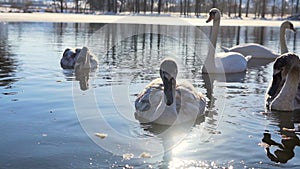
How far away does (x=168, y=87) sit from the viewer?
22.1 ft

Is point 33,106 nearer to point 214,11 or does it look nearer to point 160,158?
point 160,158

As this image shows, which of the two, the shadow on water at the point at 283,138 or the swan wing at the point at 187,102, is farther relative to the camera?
the swan wing at the point at 187,102

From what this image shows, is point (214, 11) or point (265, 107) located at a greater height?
point (214, 11)

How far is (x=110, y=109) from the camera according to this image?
8023 millimetres

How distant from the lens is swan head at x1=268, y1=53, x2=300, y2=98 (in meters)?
8.19

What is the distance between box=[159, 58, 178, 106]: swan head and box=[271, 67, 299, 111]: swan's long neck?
2.20 m

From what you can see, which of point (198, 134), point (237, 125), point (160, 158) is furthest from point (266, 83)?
point (160, 158)

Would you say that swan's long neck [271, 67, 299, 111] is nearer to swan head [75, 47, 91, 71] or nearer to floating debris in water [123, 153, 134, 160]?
floating debris in water [123, 153, 134, 160]

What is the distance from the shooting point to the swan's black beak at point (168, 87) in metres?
6.72

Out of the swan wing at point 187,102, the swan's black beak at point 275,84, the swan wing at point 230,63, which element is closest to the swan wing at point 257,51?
the swan wing at point 230,63

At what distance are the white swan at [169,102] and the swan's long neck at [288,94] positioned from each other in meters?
1.34

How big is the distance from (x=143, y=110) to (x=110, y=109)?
843 mm

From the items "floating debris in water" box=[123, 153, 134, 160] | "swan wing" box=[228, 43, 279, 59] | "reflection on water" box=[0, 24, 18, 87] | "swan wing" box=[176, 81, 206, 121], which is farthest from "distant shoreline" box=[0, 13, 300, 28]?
"floating debris in water" box=[123, 153, 134, 160]

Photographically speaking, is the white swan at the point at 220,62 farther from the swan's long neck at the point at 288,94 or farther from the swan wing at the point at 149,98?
the swan wing at the point at 149,98
